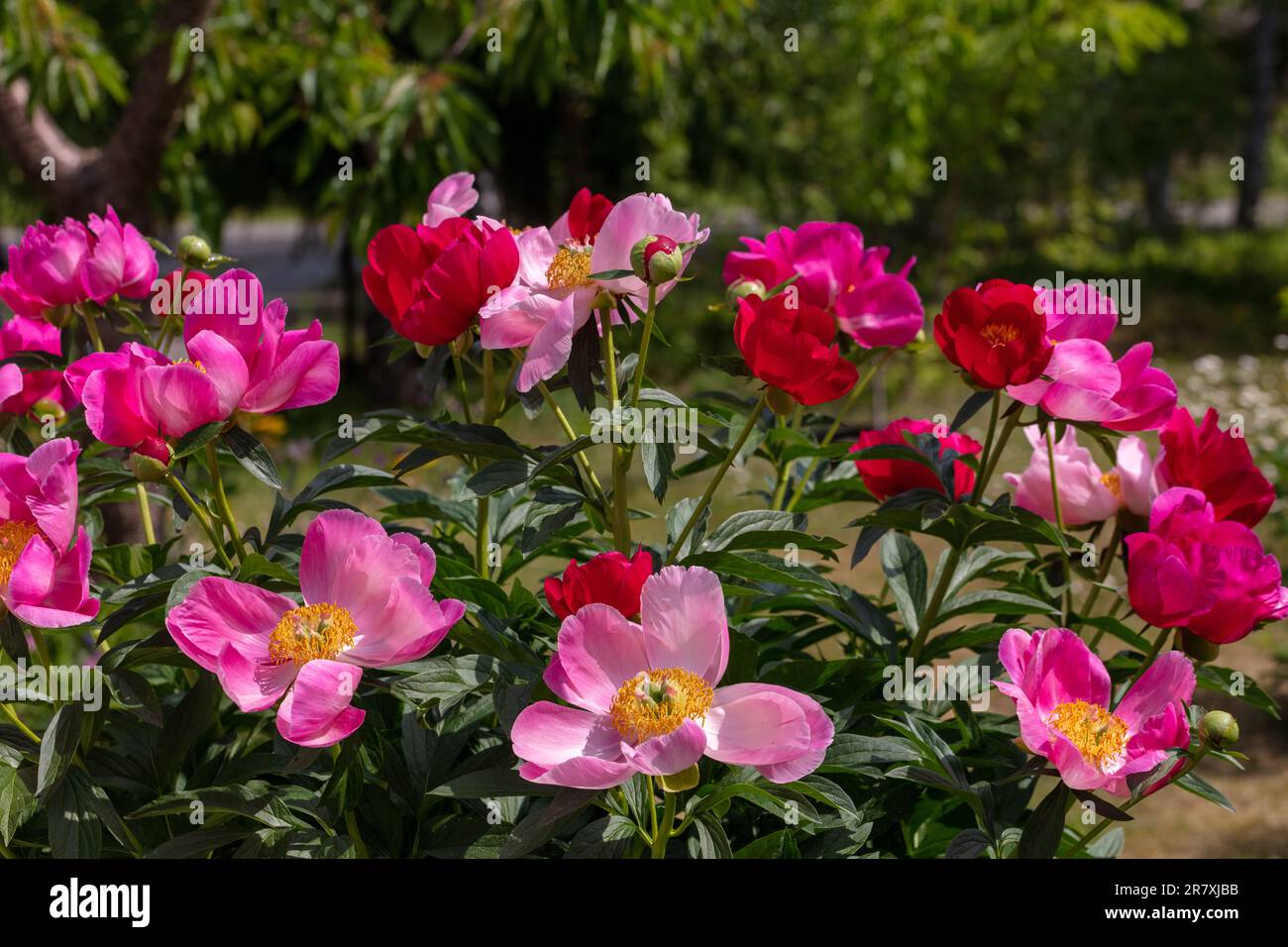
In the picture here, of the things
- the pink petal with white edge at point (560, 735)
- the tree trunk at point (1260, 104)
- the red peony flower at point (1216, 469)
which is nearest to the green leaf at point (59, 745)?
the pink petal with white edge at point (560, 735)

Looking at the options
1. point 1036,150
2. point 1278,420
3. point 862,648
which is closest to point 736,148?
point 1036,150

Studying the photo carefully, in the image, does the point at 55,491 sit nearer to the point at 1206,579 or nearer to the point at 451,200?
the point at 451,200

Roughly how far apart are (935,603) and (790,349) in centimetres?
34

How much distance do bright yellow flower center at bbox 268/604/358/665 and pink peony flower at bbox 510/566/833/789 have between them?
0.48ft

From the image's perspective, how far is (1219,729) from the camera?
0.97 metres

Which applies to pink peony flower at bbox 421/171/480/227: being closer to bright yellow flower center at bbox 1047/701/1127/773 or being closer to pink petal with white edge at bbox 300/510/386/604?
pink petal with white edge at bbox 300/510/386/604

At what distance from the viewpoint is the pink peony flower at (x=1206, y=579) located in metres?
1.04

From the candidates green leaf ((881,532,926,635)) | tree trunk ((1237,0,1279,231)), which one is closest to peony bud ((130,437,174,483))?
green leaf ((881,532,926,635))

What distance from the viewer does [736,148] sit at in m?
9.45

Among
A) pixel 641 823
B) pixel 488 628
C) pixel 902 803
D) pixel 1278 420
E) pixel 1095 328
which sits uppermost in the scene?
pixel 1095 328

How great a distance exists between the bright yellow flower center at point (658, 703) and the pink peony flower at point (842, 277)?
51 cm

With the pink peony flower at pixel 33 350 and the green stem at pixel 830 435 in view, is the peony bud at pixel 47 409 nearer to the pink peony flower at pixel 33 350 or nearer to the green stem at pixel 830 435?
the pink peony flower at pixel 33 350
